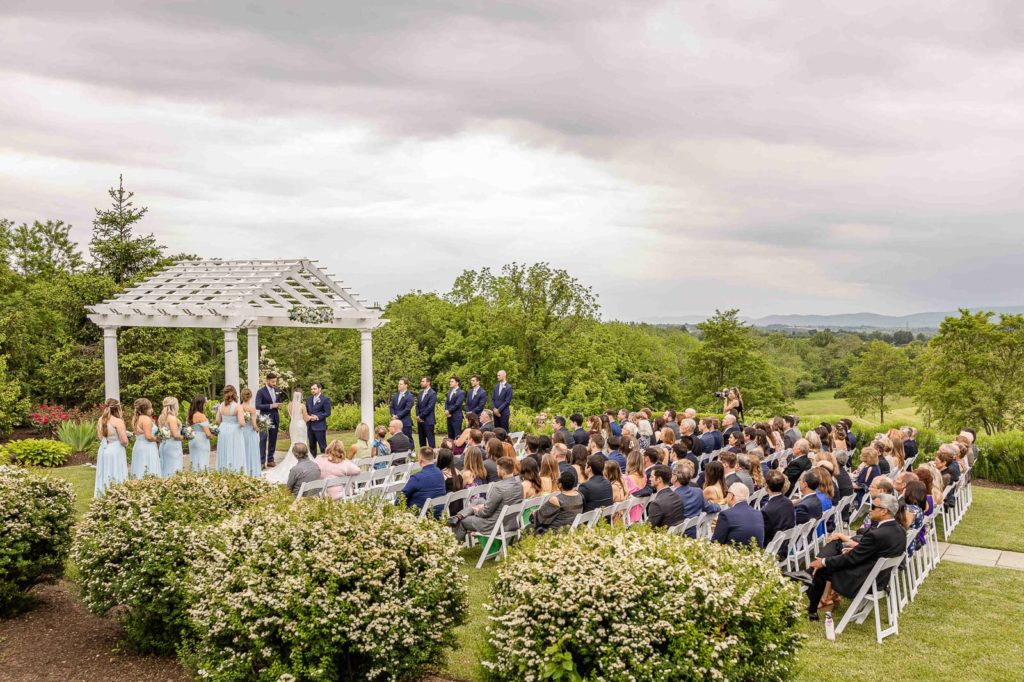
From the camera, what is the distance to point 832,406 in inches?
2376

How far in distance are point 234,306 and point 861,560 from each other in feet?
39.1

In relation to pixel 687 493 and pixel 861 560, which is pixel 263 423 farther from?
pixel 861 560

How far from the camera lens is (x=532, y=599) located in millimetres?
4551

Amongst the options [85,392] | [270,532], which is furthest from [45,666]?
[85,392]

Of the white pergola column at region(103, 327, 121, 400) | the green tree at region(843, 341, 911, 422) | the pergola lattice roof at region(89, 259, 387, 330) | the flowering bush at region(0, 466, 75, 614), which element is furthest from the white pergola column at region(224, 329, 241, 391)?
the green tree at region(843, 341, 911, 422)

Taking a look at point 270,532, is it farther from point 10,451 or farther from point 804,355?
point 804,355

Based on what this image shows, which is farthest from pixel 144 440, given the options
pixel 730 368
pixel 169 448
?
pixel 730 368

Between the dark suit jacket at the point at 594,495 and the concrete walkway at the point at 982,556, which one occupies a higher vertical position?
the dark suit jacket at the point at 594,495

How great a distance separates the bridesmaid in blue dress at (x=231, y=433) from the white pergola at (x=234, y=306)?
1.31 m

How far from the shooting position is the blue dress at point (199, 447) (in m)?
12.8

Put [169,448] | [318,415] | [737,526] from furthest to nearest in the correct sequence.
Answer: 1. [318,415]
2. [169,448]
3. [737,526]

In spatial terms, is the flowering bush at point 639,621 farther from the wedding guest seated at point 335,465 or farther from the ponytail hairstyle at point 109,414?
Answer: the ponytail hairstyle at point 109,414

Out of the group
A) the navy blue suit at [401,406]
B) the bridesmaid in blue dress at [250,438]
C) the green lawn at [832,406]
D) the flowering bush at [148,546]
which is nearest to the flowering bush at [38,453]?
the bridesmaid in blue dress at [250,438]

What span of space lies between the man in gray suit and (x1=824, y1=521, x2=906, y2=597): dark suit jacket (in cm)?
347
